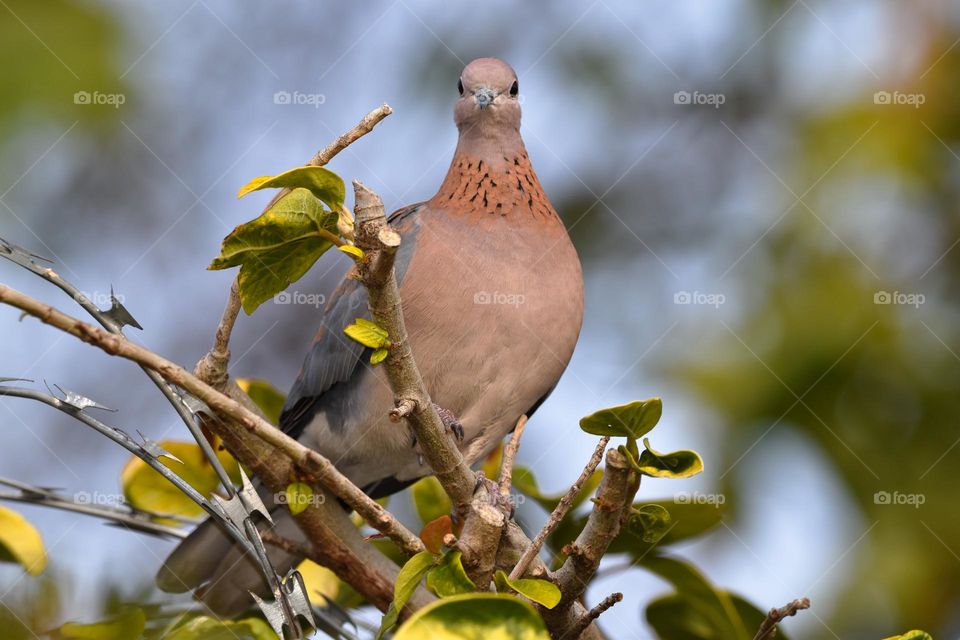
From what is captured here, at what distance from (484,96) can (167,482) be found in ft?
4.91

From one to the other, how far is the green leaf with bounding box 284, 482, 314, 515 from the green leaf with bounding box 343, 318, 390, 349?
2.19 ft

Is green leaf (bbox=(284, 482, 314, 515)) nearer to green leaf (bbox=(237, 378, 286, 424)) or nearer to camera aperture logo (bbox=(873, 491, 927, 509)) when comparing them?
green leaf (bbox=(237, 378, 286, 424))

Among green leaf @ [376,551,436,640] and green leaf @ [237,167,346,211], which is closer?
green leaf @ [237,167,346,211]

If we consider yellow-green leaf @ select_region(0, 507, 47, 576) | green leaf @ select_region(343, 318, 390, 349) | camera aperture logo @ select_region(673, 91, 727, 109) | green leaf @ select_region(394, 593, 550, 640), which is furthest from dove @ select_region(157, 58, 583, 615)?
green leaf @ select_region(394, 593, 550, 640)

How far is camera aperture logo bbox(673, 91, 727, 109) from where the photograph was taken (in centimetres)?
375

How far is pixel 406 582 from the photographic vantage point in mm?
1654

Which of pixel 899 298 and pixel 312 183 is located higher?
pixel 899 298

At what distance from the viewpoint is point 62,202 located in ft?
13.6

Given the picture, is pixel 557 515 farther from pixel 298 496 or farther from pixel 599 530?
pixel 298 496

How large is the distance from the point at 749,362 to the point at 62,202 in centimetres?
275

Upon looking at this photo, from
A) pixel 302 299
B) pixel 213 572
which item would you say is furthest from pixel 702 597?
pixel 302 299

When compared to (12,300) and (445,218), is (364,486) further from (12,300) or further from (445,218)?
(12,300)

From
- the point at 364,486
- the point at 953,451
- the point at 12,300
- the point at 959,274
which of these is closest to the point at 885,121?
the point at 959,274

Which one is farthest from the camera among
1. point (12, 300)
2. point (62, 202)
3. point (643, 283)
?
point (62, 202)
